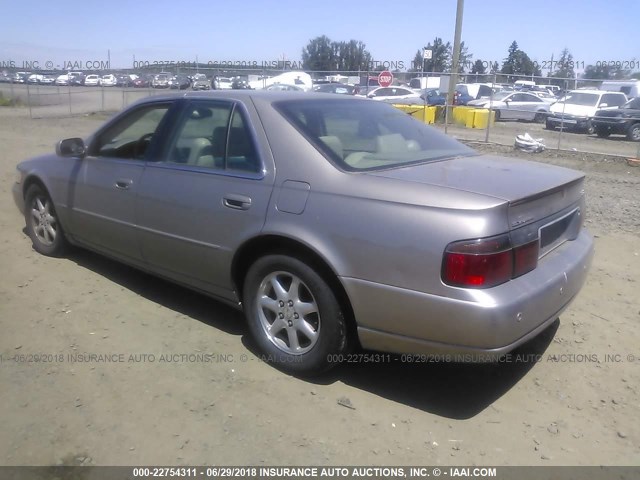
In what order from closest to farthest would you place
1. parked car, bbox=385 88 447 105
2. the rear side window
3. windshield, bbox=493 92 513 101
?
the rear side window, parked car, bbox=385 88 447 105, windshield, bbox=493 92 513 101

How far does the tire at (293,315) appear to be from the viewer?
3.29 metres

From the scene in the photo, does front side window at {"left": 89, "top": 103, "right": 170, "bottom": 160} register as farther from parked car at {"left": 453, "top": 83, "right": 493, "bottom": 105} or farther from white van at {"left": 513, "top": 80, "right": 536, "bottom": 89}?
parked car at {"left": 453, "top": 83, "right": 493, "bottom": 105}

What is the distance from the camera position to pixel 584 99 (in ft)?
69.3

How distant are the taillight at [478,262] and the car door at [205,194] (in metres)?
1.15

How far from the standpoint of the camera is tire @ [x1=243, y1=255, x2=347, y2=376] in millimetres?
3289

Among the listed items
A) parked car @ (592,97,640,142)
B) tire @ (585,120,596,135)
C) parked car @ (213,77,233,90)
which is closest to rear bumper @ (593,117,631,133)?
parked car @ (592,97,640,142)

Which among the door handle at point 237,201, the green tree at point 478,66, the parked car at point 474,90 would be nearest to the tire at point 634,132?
the green tree at point 478,66

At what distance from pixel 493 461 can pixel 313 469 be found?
2.77 feet

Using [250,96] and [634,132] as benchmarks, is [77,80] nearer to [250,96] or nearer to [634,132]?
[634,132]

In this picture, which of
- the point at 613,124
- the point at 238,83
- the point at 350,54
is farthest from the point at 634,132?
the point at 350,54

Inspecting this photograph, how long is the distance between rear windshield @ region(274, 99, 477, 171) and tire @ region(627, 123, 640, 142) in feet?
55.2

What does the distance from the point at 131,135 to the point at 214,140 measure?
1.29 m

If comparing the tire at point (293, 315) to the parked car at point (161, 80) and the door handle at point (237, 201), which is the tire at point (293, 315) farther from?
the parked car at point (161, 80)

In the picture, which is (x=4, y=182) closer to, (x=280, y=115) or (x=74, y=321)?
(x=74, y=321)
